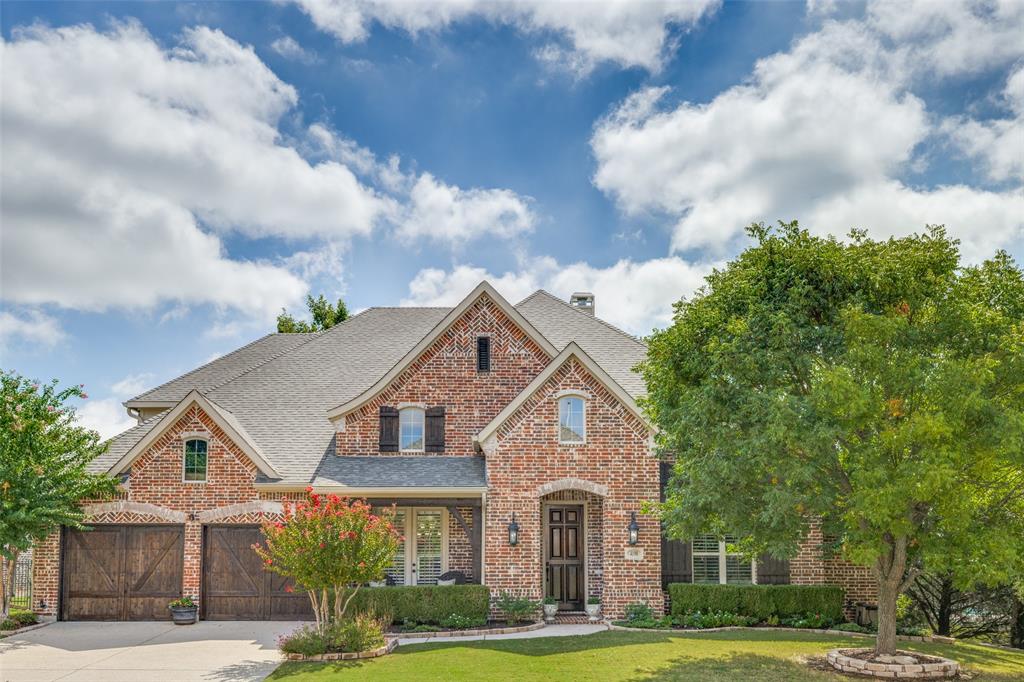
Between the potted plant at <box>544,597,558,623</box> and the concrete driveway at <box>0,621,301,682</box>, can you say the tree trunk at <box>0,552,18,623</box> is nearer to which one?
the concrete driveway at <box>0,621,301,682</box>

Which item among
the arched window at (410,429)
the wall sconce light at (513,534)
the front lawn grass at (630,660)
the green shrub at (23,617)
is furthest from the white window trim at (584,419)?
the green shrub at (23,617)

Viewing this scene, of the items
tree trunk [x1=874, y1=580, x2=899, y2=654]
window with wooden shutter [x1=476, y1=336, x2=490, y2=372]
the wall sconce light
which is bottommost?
tree trunk [x1=874, y1=580, x2=899, y2=654]

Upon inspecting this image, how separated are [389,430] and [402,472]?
158 centimetres

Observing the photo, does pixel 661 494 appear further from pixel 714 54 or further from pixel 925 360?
pixel 714 54

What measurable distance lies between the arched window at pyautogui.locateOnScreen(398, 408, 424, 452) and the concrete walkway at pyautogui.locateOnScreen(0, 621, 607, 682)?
16.6ft

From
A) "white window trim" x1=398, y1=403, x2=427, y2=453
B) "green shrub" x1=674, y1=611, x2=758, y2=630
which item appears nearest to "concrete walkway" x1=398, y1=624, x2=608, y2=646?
"green shrub" x1=674, y1=611, x2=758, y2=630

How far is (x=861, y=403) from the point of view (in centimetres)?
1302

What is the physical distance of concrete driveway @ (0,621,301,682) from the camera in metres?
13.9

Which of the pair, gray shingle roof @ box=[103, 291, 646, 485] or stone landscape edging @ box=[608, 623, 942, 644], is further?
gray shingle roof @ box=[103, 291, 646, 485]

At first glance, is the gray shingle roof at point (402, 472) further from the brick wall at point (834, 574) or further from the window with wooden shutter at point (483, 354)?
the brick wall at point (834, 574)

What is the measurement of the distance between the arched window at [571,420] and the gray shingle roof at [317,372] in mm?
2015

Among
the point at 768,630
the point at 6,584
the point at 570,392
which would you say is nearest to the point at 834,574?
the point at 768,630

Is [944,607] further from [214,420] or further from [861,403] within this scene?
[214,420]

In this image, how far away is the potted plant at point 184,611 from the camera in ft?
63.2
